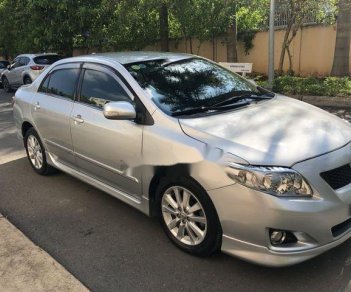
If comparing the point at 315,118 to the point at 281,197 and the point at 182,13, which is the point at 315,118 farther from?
the point at 182,13

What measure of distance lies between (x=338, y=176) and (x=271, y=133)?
58cm

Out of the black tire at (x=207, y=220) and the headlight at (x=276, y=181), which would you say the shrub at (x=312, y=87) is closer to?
the black tire at (x=207, y=220)

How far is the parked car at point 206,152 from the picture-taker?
10.1ft

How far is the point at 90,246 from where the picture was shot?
3900mm

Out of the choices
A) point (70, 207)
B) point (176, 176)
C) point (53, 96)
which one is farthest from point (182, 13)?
point (176, 176)

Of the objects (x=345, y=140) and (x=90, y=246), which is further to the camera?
(x=90, y=246)

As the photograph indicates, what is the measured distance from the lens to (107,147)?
4.19 metres

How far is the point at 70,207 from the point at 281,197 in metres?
2.55

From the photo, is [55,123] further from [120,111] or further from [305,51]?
[305,51]

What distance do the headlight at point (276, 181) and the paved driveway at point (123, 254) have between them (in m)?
0.70

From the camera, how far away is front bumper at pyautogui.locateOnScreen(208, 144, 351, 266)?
3006 mm

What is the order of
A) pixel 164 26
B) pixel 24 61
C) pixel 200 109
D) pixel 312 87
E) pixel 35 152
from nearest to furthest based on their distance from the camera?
pixel 200 109, pixel 35 152, pixel 312 87, pixel 24 61, pixel 164 26

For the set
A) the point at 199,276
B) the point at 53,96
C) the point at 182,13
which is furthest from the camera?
the point at 182,13

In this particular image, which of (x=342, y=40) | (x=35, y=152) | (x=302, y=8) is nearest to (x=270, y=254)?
(x=35, y=152)
